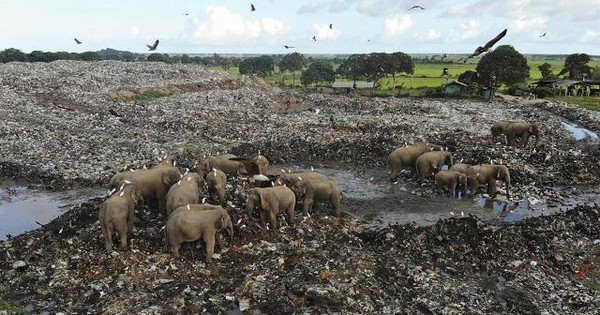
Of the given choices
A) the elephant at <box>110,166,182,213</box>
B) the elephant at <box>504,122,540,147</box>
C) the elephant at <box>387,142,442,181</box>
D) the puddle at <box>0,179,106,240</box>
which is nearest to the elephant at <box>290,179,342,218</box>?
the elephant at <box>110,166,182,213</box>

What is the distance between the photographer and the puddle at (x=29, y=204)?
477 inches

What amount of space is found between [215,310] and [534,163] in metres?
14.1

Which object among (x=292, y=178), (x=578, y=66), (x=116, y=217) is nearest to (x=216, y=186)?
(x=292, y=178)

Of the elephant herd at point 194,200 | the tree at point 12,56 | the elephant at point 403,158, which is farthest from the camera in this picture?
the tree at point 12,56

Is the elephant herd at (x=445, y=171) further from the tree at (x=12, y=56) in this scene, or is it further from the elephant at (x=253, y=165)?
the tree at (x=12, y=56)

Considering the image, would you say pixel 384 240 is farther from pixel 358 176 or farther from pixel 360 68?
pixel 360 68

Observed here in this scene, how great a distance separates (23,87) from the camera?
32281 millimetres

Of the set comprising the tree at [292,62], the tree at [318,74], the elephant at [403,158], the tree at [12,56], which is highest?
the tree at [12,56]

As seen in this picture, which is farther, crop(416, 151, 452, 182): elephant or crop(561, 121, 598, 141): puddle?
crop(561, 121, 598, 141): puddle

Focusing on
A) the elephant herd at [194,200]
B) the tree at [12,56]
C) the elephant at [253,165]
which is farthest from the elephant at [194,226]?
the tree at [12,56]

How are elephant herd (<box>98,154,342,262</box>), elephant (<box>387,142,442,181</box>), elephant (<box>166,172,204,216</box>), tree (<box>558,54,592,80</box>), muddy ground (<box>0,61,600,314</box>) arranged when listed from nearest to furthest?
muddy ground (<box>0,61,600,314</box>) < elephant herd (<box>98,154,342,262</box>) < elephant (<box>166,172,204,216</box>) < elephant (<box>387,142,442,181</box>) < tree (<box>558,54,592,80</box>)

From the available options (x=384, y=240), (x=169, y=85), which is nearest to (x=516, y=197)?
(x=384, y=240)

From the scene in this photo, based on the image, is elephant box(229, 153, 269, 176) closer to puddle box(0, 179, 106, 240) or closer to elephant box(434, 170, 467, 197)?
puddle box(0, 179, 106, 240)

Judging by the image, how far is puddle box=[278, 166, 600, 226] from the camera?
42.1 ft
